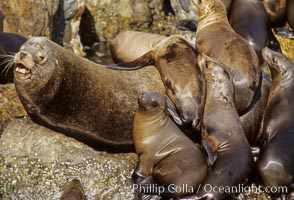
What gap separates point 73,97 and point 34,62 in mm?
541

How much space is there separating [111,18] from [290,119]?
731 centimetres

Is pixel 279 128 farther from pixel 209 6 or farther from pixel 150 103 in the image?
pixel 209 6

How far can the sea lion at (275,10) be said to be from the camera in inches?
433

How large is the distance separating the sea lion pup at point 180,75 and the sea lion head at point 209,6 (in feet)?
3.45

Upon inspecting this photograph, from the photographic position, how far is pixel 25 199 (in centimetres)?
736

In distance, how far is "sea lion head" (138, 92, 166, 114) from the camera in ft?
24.6

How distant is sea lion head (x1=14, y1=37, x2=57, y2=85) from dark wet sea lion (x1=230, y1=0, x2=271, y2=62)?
332 centimetres

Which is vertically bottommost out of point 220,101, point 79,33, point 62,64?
point 79,33

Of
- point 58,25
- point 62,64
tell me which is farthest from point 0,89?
point 58,25

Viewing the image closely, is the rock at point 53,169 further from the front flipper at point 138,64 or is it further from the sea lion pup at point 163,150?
the front flipper at point 138,64

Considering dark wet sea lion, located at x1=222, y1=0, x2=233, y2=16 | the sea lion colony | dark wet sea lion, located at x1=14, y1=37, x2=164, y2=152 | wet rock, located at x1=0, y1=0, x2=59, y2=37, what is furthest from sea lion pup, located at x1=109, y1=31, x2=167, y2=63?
wet rock, located at x1=0, y1=0, x2=59, y2=37

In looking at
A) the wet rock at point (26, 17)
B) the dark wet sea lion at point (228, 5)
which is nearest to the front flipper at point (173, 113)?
the dark wet sea lion at point (228, 5)

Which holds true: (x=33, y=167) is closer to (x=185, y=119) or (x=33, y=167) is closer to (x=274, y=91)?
(x=185, y=119)

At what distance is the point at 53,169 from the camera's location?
7.47 meters
